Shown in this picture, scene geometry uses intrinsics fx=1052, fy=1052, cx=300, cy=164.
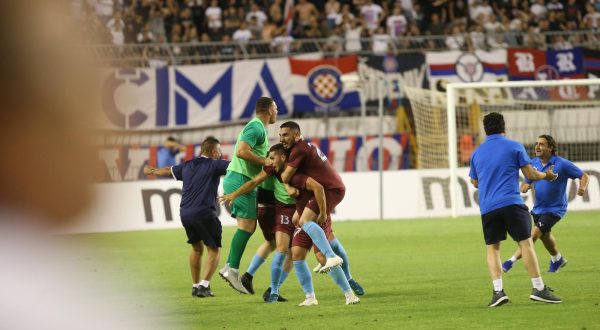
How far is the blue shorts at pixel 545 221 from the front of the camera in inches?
534

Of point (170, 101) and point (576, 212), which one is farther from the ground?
point (170, 101)

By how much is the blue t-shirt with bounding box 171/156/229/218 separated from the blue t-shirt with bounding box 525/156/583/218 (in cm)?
460

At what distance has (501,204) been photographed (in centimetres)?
973

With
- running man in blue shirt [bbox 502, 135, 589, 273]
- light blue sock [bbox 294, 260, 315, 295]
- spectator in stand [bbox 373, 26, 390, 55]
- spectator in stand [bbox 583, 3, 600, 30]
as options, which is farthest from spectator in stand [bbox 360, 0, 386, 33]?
light blue sock [bbox 294, 260, 315, 295]

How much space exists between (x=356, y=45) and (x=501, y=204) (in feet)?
67.1

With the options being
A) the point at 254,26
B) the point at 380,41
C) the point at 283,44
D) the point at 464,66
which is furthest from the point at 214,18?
the point at 464,66

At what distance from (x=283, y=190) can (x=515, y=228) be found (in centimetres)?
271

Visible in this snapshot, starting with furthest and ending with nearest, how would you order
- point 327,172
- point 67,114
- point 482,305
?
1. point 327,172
2. point 482,305
3. point 67,114

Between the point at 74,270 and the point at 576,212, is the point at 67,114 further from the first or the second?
the point at 576,212

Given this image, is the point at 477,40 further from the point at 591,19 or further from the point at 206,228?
the point at 206,228

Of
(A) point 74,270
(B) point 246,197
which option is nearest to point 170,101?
(B) point 246,197


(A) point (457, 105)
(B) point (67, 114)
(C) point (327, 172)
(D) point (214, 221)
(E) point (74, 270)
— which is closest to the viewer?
(B) point (67, 114)

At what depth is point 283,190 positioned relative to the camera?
11320 millimetres

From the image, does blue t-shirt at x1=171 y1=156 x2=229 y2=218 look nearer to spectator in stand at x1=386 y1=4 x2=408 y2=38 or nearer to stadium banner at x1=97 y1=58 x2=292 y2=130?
stadium banner at x1=97 y1=58 x2=292 y2=130
